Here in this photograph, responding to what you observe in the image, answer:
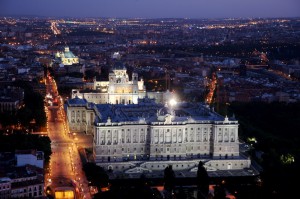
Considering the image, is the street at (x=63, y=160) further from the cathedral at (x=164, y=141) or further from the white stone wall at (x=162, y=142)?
the white stone wall at (x=162, y=142)

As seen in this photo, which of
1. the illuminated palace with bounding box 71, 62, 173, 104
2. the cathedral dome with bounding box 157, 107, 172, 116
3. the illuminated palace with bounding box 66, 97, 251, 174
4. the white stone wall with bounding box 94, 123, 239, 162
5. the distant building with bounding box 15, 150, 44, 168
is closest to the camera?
the distant building with bounding box 15, 150, 44, 168

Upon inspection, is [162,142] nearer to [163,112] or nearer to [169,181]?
[163,112]

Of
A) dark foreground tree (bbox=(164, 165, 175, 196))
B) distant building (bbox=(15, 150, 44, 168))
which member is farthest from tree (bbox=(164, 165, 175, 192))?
distant building (bbox=(15, 150, 44, 168))

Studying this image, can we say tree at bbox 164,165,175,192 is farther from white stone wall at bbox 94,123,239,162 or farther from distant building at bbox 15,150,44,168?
distant building at bbox 15,150,44,168

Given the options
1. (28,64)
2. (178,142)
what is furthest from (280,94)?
(28,64)

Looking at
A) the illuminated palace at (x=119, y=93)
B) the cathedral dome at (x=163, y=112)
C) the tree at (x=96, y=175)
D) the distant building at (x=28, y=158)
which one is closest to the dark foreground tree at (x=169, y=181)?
the tree at (x=96, y=175)

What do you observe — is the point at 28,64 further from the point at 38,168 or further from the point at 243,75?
the point at 38,168

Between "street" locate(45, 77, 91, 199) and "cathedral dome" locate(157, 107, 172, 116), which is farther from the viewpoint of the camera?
"cathedral dome" locate(157, 107, 172, 116)
